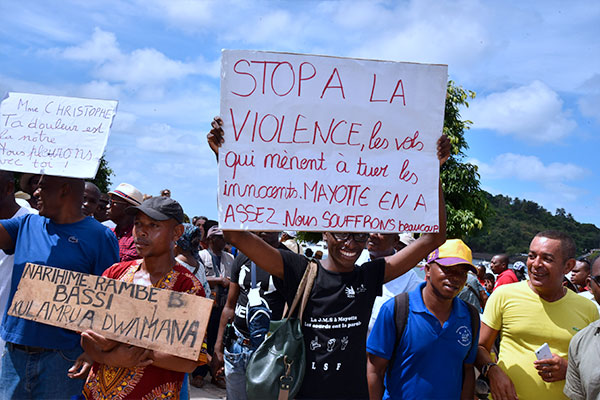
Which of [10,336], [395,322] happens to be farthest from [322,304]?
[10,336]

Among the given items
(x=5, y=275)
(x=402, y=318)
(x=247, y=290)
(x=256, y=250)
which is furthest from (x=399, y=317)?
(x=5, y=275)

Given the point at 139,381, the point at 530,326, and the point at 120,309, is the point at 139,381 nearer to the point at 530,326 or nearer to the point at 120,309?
the point at 120,309

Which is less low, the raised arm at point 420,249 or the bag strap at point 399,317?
the raised arm at point 420,249

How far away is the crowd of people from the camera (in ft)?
9.52

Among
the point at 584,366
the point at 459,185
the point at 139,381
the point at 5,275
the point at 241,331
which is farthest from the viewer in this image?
the point at 459,185

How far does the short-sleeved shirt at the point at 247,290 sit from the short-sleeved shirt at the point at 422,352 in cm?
94

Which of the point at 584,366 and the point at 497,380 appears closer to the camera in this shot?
the point at 584,366

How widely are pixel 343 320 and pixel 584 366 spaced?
4.70 feet

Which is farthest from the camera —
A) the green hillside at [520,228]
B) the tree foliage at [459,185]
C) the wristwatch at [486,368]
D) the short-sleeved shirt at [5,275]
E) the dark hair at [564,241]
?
the green hillside at [520,228]

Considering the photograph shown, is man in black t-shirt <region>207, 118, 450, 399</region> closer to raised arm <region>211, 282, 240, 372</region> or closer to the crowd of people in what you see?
the crowd of people

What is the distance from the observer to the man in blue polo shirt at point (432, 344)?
3.10m

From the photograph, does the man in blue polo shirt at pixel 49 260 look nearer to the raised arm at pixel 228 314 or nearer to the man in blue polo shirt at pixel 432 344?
the raised arm at pixel 228 314

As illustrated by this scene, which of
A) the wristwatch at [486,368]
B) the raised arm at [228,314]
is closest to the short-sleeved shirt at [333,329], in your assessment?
the wristwatch at [486,368]

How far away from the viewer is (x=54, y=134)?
3518 mm
